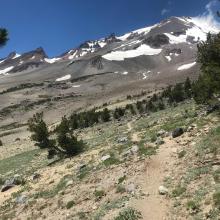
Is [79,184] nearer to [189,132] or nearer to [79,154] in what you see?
[189,132]

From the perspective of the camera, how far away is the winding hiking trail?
1852 cm

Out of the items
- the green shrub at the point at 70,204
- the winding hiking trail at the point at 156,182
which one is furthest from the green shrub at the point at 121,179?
the green shrub at the point at 70,204

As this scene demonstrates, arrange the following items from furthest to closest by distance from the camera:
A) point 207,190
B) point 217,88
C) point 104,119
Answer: point 104,119
point 217,88
point 207,190

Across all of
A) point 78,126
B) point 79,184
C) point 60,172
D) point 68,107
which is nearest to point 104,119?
point 78,126

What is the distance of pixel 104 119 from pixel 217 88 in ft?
164

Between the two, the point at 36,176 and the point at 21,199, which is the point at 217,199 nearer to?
the point at 21,199

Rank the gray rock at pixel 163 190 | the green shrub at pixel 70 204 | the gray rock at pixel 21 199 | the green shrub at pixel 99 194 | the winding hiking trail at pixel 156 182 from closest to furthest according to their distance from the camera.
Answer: the winding hiking trail at pixel 156 182 → the gray rock at pixel 163 190 → the green shrub at pixel 99 194 → the green shrub at pixel 70 204 → the gray rock at pixel 21 199

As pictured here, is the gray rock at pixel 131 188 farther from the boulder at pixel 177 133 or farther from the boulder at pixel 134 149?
the boulder at pixel 177 133

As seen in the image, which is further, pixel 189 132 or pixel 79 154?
pixel 79 154

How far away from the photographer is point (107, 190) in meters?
22.5

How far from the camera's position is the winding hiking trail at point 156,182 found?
1852cm

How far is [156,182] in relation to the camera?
21.5 meters

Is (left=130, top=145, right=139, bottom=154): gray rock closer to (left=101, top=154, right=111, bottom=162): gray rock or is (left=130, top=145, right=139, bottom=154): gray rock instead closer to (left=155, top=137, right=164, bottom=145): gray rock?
(left=155, top=137, right=164, bottom=145): gray rock

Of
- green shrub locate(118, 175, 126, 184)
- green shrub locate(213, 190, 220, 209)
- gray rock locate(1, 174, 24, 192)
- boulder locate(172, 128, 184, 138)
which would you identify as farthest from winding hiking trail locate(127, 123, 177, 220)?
gray rock locate(1, 174, 24, 192)
